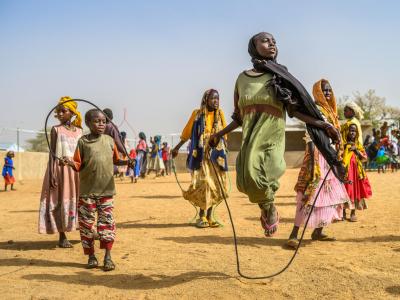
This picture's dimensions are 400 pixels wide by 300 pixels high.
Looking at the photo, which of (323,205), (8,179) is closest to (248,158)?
(323,205)

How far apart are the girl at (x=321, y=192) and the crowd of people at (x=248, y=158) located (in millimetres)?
13

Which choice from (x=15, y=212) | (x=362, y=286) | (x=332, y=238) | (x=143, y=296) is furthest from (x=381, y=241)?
(x=15, y=212)

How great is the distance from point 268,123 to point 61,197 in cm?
354

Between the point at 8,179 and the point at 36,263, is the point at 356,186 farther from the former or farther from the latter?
the point at 8,179

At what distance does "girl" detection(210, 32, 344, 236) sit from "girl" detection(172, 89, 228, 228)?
3709 millimetres

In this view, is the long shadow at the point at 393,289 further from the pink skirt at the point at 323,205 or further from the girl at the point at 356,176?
the girl at the point at 356,176

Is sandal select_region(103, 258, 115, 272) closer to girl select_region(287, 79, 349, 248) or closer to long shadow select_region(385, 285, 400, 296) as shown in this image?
girl select_region(287, 79, 349, 248)

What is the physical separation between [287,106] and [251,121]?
339mm

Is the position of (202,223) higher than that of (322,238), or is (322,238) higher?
(322,238)

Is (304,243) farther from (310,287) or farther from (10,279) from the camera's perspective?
(10,279)

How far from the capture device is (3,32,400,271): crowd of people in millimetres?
4309

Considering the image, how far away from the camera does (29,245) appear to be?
6906mm

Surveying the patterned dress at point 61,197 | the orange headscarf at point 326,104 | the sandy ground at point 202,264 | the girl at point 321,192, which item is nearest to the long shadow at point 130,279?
the sandy ground at point 202,264

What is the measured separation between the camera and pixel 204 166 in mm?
8445
